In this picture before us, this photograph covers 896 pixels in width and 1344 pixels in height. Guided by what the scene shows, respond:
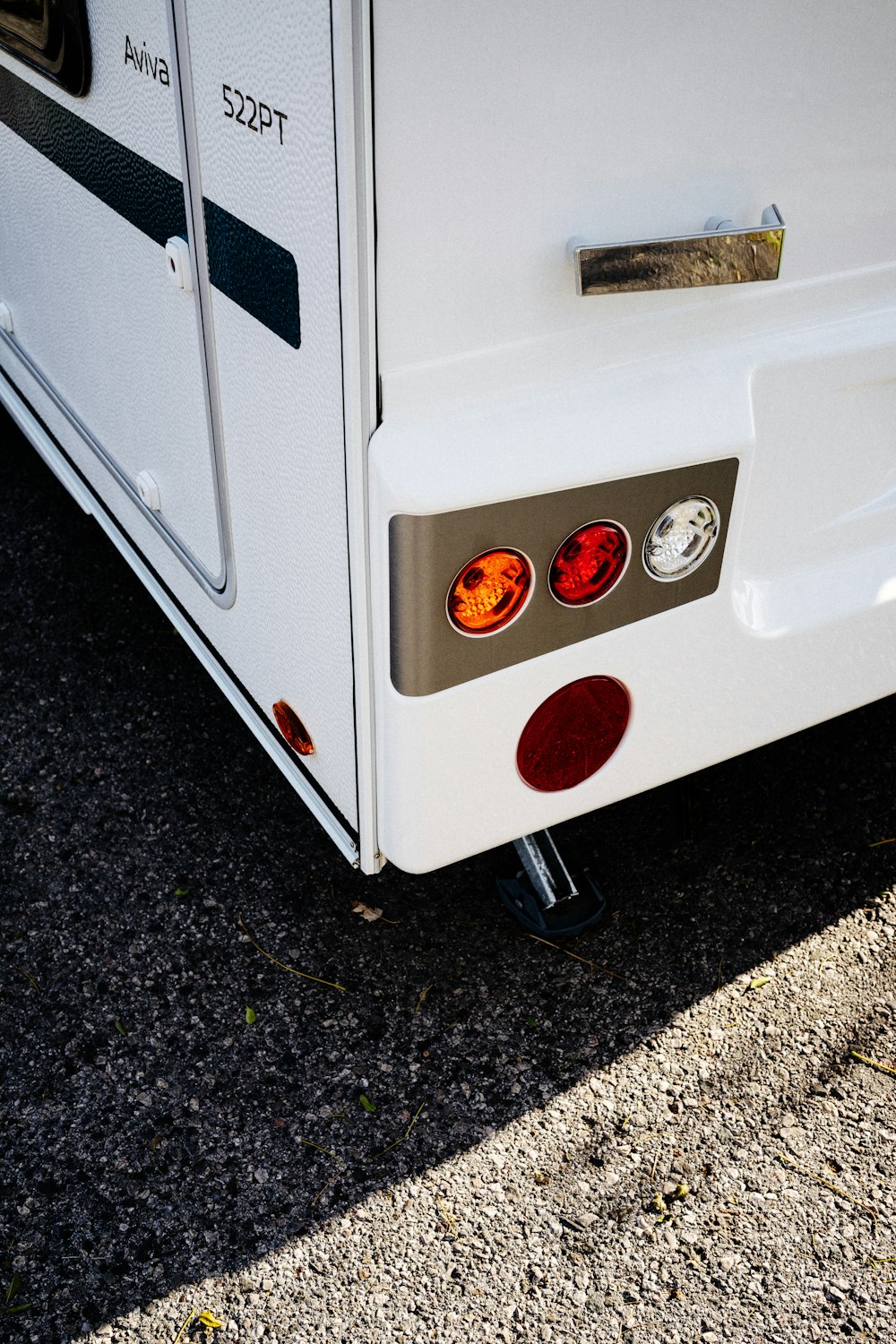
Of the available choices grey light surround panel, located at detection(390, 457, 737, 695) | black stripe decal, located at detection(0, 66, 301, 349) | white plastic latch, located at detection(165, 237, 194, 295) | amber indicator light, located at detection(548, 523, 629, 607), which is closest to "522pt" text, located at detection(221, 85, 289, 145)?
black stripe decal, located at detection(0, 66, 301, 349)

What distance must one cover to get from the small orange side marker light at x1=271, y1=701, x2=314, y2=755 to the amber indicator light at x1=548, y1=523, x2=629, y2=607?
1.91ft

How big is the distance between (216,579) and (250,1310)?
49.1 inches

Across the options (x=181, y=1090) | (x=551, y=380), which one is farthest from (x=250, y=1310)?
(x=551, y=380)

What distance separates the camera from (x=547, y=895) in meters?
2.31

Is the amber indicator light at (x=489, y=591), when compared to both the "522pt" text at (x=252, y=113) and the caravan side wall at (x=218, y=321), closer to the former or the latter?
the caravan side wall at (x=218, y=321)

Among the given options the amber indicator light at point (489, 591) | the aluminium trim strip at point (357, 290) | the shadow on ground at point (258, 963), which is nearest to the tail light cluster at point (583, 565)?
the amber indicator light at point (489, 591)

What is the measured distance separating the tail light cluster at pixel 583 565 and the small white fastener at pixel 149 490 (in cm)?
Answer: 101

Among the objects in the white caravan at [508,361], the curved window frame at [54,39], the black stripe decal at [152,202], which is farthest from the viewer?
the curved window frame at [54,39]

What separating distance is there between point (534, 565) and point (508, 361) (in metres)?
0.27

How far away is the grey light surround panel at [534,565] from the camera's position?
→ 4.84 feet

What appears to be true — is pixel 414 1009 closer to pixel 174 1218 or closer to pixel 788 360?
pixel 174 1218

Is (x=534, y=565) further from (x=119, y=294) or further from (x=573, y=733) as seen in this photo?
Result: (x=119, y=294)

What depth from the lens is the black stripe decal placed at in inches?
61.3

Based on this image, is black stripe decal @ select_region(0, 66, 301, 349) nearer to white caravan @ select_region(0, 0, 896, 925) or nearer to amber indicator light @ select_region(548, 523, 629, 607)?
white caravan @ select_region(0, 0, 896, 925)
